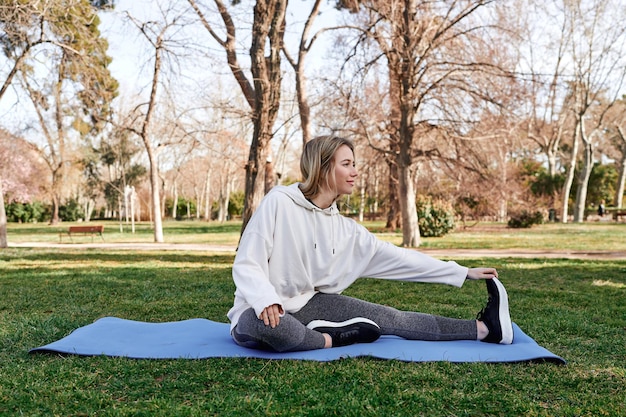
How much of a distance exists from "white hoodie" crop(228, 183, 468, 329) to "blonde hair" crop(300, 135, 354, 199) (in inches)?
3.3

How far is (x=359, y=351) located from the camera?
3.47 metres

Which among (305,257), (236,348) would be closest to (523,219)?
(305,257)

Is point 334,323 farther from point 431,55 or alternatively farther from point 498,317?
point 431,55

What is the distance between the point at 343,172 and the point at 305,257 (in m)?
0.58

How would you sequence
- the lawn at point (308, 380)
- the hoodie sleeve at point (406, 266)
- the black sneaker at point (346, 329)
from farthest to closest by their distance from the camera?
the hoodie sleeve at point (406, 266) → the black sneaker at point (346, 329) → the lawn at point (308, 380)

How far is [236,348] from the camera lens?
A: 359 cm

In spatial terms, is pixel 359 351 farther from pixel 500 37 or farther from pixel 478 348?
pixel 500 37

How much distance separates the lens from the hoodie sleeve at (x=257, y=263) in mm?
3115

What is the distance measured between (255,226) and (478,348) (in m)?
1.54

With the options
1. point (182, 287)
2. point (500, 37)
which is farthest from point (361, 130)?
point (182, 287)

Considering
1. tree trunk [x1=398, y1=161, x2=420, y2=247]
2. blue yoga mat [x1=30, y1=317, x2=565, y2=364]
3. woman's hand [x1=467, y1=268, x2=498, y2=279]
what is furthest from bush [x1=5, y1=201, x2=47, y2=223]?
woman's hand [x1=467, y1=268, x2=498, y2=279]

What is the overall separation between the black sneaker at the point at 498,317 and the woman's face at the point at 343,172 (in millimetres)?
1073

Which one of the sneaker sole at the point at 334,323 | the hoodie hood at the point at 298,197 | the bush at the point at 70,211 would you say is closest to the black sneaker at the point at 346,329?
the sneaker sole at the point at 334,323

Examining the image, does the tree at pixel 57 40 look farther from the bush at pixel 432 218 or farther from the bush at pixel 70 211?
the bush at pixel 70 211
